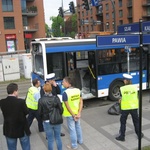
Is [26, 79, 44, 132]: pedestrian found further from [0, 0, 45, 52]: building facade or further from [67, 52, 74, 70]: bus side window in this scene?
[0, 0, 45, 52]: building facade

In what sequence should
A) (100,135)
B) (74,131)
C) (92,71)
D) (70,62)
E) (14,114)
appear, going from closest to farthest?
1. (14,114)
2. (74,131)
3. (100,135)
4. (92,71)
5. (70,62)

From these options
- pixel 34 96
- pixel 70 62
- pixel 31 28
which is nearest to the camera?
pixel 34 96

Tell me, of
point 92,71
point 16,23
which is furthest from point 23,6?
point 92,71

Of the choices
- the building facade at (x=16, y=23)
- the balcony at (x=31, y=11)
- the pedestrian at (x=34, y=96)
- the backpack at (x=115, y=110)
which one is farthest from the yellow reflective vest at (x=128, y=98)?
the balcony at (x=31, y=11)

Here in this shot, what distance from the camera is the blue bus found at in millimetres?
9117

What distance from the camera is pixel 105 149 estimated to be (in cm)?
574

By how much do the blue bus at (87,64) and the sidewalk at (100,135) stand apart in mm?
1709

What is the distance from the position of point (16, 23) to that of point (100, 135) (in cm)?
4114

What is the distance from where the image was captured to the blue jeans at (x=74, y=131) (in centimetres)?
566

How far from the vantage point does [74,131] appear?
18.7 ft

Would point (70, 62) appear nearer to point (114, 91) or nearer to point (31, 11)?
point (114, 91)

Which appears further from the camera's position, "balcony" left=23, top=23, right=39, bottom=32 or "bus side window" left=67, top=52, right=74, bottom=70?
"balcony" left=23, top=23, right=39, bottom=32

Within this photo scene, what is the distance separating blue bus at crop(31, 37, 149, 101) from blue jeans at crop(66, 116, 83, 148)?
133 inches

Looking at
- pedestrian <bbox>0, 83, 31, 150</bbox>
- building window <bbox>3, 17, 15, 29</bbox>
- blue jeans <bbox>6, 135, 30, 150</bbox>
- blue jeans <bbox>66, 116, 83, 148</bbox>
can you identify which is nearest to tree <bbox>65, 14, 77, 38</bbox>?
building window <bbox>3, 17, 15, 29</bbox>
